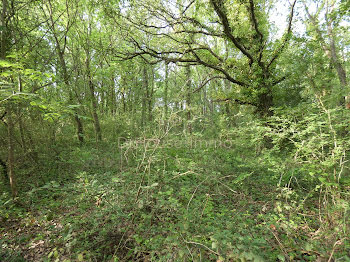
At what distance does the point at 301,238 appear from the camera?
8.03 ft

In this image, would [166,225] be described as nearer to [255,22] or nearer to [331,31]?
[255,22]

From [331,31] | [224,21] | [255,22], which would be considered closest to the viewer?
[224,21]

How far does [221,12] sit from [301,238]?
6.20 meters

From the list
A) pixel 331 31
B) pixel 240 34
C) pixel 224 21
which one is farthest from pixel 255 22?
pixel 331 31

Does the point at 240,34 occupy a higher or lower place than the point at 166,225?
higher

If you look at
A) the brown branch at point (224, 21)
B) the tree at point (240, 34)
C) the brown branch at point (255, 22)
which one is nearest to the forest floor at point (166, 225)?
the tree at point (240, 34)

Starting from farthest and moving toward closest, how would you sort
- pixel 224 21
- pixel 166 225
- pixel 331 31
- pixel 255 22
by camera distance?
pixel 331 31 → pixel 255 22 → pixel 224 21 → pixel 166 225

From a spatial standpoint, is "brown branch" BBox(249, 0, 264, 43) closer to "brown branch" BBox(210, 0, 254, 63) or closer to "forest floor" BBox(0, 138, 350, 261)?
"brown branch" BBox(210, 0, 254, 63)

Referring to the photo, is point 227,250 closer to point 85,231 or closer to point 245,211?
point 245,211

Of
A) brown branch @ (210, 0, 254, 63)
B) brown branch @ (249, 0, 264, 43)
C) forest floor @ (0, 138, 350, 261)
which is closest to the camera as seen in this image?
forest floor @ (0, 138, 350, 261)

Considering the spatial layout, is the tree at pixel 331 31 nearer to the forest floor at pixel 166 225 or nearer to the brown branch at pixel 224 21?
the brown branch at pixel 224 21

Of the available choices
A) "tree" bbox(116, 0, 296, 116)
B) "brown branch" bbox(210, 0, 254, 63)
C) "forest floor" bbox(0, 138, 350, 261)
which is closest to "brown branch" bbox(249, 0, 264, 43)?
"tree" bbox(116, 0, 296, 116)

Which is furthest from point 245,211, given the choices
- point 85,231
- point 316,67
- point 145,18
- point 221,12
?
point 145,18

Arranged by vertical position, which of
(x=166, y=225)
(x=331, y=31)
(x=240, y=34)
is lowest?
(x=166, y=225)
